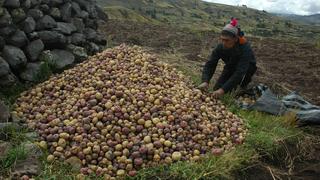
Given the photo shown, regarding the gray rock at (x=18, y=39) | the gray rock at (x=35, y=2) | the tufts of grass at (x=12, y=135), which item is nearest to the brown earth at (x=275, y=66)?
the tufts of grass at (x=12, y=135)

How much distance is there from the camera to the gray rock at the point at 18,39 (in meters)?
6.45

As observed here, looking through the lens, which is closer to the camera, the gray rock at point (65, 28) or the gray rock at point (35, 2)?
the gray rock at point (35, 2)

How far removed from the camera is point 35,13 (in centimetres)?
693

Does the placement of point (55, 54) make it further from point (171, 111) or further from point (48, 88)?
point (171, 111)

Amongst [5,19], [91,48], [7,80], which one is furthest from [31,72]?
[91,48]

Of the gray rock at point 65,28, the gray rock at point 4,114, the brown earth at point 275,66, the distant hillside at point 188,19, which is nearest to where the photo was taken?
the gray rock at point 4,114

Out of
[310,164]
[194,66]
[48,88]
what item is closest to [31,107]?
[48,88]

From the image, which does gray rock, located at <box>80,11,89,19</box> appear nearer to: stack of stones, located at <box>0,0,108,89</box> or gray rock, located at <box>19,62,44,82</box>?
stack of stones, located at <box>0,0,108,89</box>

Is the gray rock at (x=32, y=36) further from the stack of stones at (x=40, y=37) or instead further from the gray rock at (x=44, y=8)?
the gray rock at (x=44, y=8)

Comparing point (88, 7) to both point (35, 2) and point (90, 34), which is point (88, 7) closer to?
point (90, 34)

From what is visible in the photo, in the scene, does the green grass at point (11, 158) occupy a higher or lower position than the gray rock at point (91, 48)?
lower

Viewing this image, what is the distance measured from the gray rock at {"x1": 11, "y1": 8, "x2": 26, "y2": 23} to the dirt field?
3389 millimetres

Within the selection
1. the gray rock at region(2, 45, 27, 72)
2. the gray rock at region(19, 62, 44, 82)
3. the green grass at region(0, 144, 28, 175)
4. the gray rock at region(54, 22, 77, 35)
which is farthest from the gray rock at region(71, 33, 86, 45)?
the green grass at region(0, 144, 28, 175)

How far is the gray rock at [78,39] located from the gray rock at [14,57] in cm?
133
